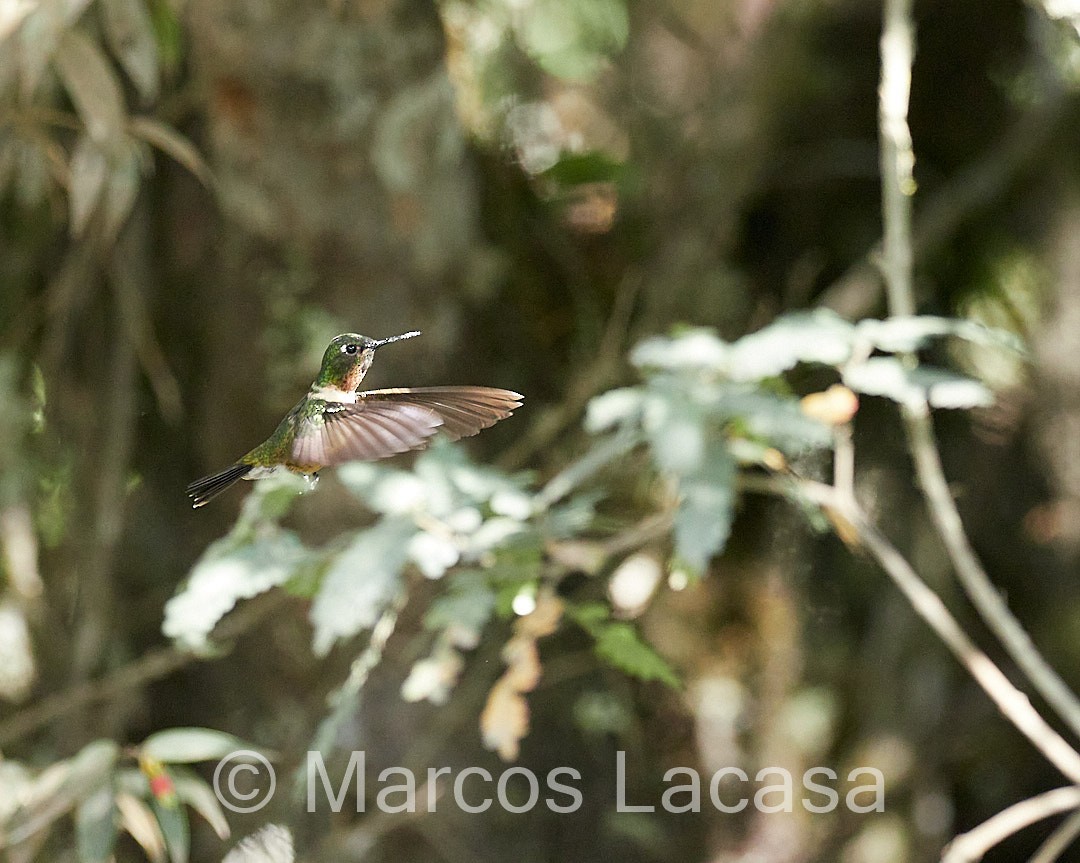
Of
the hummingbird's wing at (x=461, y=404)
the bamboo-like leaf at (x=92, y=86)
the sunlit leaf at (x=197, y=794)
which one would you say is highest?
the bamboo-like leaf at (x=92, y=86)

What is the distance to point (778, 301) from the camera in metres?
2.27

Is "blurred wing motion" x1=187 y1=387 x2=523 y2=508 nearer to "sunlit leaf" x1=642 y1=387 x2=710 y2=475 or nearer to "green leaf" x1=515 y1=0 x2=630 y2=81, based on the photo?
"sunlit leaf" x1=642 y1=387 x2=710 y2=475

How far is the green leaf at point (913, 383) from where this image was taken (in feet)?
3.18

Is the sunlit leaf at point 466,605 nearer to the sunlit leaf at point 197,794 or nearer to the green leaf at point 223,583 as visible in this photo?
the green leaf at point 223,583

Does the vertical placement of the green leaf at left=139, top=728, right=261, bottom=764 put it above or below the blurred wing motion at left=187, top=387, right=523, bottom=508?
below

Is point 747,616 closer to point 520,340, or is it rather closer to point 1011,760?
point 1011,760

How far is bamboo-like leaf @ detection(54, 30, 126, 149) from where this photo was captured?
1.23 meters

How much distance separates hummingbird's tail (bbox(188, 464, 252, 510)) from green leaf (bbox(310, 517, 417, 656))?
0.76 ft

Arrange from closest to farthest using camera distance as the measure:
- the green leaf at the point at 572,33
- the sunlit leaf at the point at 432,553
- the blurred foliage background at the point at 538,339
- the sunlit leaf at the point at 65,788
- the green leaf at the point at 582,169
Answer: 1. the sunlit leaf at the point at 432,553
2. the sunlit leaf at the point at 65,788
3. the blurred foliage background at the point at 538,339
4. the green leaf at the point at 582,169
5. the green leaf at the point at 572,33

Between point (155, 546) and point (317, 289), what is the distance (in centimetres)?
92

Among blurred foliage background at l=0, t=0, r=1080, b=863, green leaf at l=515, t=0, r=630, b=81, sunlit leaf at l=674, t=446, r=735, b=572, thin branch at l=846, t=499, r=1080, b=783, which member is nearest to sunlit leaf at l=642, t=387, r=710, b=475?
sunlit leaf at l=674, t=446, r=735, b=572

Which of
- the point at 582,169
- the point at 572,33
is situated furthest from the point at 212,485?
the point at 572,33

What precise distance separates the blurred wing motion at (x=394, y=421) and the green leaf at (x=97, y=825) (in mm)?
653

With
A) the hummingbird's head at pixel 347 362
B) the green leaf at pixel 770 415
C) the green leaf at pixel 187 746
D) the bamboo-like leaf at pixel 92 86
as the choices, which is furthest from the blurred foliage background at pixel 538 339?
the hummingbird's head at pixel 347 362
